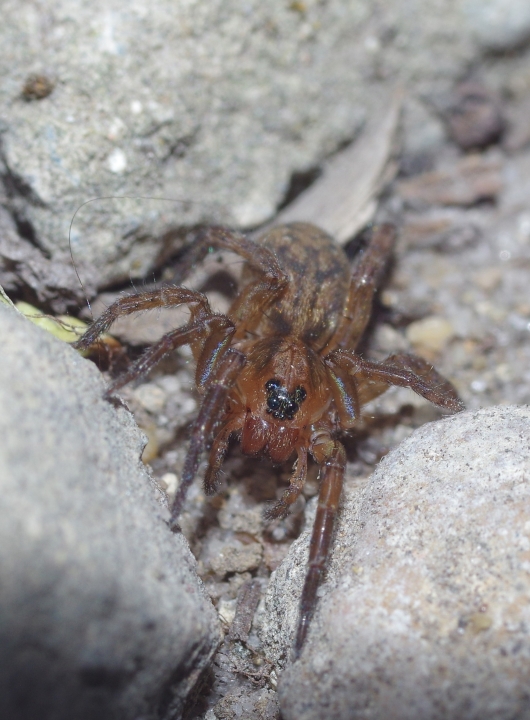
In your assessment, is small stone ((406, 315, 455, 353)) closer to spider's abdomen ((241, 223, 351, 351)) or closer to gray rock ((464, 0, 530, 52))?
spider's abdomen ((241, 223, 351, 351))

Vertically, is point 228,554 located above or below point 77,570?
below

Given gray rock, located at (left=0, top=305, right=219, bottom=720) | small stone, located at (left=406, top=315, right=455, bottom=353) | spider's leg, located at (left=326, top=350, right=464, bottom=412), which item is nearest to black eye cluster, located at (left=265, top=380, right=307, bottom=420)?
spider's leg, located at (left=326, top=350, right=464, bottom=412)

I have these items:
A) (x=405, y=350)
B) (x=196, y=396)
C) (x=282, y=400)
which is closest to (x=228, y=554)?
(x=282, y=400)

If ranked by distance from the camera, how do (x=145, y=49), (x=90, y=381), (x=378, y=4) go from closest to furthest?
(x=90, y=381) < (x=145, y=49) < (x=378, y=4)

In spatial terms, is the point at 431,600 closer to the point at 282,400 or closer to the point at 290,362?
the point at 282,400

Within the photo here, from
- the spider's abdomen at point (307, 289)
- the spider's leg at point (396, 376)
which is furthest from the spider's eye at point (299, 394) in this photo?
the spider's abdomen at point (307, 289)

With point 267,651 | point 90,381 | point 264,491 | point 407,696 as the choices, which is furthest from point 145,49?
point 407,696

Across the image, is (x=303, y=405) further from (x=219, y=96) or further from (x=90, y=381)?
(x=219, y=96)
